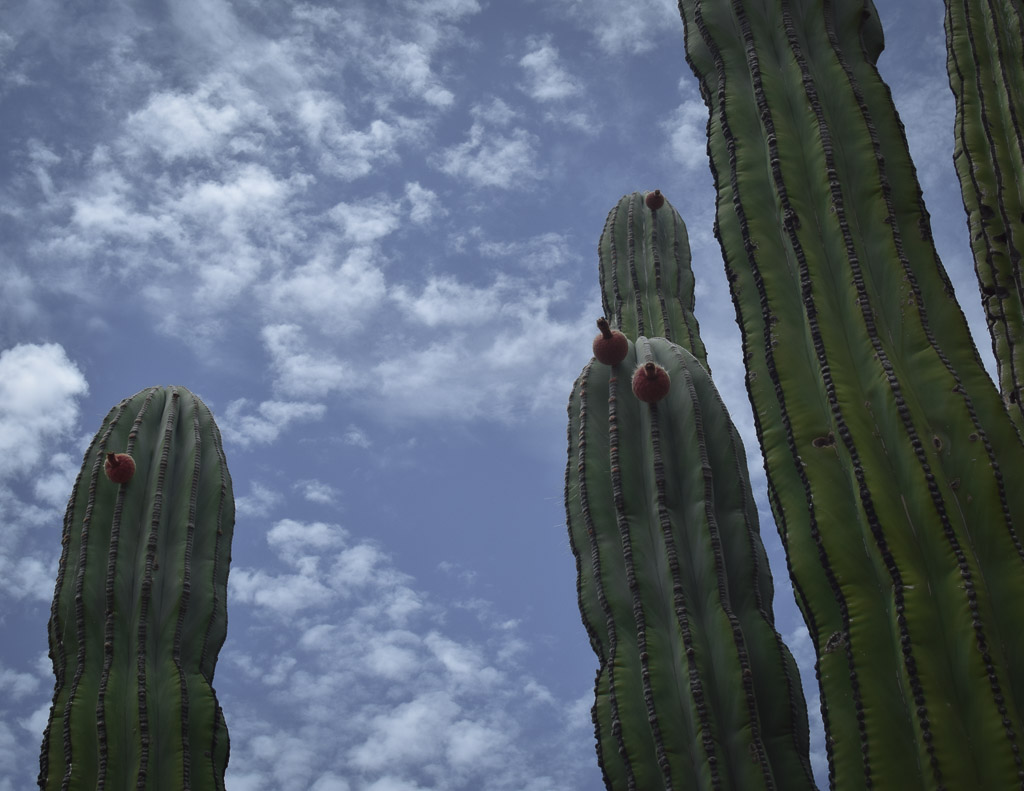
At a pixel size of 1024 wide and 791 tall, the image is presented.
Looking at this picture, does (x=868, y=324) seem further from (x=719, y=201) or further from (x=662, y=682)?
(x=662, y=682)

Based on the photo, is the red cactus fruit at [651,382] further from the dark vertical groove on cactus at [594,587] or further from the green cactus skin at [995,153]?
the green cactus skin at [995,153]

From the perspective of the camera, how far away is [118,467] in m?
4.32

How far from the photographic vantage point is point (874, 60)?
3.54 metres

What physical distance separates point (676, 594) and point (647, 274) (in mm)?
3018

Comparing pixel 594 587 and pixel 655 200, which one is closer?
pixel 594 587

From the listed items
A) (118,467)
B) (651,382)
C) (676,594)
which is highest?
(118,467)

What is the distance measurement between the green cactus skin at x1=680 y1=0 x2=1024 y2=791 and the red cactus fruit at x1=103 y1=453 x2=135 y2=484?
9.13 ft

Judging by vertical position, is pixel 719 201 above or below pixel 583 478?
above

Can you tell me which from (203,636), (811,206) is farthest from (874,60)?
(203,636)

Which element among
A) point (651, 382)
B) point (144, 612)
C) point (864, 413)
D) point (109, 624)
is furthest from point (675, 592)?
point (109, 624)

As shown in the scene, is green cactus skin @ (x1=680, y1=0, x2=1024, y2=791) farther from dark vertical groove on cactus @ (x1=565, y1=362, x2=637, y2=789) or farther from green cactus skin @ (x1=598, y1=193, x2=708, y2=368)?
green cactus skin @ (x1=598, y1=193, x2=708, y2=368)

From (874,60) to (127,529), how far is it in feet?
11.6

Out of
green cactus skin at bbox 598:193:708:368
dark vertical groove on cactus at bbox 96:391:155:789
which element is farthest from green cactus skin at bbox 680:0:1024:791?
dark vertical groove on cactus at bbox 96:391:155:789

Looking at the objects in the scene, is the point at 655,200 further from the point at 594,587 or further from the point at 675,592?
the point at 675,592
